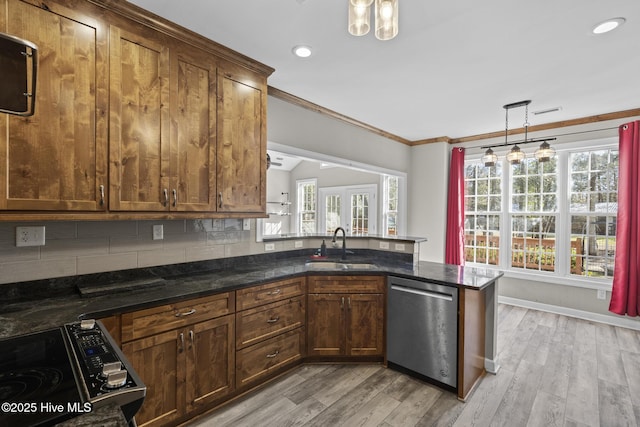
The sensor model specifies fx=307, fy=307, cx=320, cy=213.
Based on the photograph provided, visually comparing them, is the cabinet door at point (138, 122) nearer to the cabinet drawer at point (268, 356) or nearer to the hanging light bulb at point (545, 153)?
the cabinet drawer at point (268, 356)

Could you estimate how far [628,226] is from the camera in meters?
3.80

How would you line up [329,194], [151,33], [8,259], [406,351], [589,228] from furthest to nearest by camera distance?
[329,194]
[589,228]
[406,351]
[151,33]
[8,259]

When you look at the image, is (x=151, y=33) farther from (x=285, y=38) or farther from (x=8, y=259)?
(x=8, y=259)

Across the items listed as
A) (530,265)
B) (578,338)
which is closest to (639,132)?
(530,265)

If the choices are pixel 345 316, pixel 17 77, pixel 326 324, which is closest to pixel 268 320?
pixel 326 324

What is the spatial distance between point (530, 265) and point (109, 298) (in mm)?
5435

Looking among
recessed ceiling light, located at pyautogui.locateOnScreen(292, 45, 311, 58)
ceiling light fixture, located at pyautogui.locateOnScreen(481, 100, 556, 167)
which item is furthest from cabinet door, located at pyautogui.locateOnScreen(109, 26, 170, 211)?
ceiling light fixture, located at pyautogui.locateOnScreen(481, 100, 556, 167)

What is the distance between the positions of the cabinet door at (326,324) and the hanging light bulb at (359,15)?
2.23 metres

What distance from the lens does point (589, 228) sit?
4324mm

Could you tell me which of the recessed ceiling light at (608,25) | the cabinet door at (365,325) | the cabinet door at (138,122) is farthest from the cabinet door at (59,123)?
the recessed ceiling light at (608,25)

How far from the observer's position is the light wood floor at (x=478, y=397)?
218 centimetres

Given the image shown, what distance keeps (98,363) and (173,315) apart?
924 mm

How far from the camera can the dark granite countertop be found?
155cm

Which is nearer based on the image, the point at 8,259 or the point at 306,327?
the point at 8,259
